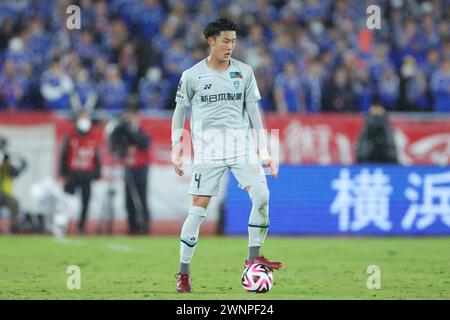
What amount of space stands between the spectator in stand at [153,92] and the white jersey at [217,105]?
1082 cm

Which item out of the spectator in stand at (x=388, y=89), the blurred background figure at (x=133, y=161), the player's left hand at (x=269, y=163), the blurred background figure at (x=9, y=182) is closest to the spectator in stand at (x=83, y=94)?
the blurred background figure at (x=133, y=161)

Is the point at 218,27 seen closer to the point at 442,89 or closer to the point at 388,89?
the point at 388,89

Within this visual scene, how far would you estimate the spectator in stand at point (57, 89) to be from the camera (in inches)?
810

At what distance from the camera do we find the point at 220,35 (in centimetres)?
1018

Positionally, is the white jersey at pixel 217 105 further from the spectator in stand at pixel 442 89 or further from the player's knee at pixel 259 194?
the spectator in stand at pixel 442 89

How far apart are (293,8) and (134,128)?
6.49m

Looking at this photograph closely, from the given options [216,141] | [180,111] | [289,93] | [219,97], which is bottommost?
[216,141]

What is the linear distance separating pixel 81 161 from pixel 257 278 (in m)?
9.30

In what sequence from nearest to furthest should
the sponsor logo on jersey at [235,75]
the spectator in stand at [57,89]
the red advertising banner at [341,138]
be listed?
the sponsor logo on jersey at [235,75] < the red advertising banner at [341,138] < the spectator in stand at [57,89]

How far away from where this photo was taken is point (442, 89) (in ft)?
71.3

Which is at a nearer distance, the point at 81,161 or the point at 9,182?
the point at 9,182

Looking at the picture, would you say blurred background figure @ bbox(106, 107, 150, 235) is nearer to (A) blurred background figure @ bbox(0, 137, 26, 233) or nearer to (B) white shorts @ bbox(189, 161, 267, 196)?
(A) blurred background figure @ bbox(0, 137, 26, 233)

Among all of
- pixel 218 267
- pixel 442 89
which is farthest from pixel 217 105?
pixel 442 89

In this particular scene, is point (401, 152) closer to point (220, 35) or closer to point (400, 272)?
point (400, 272)
